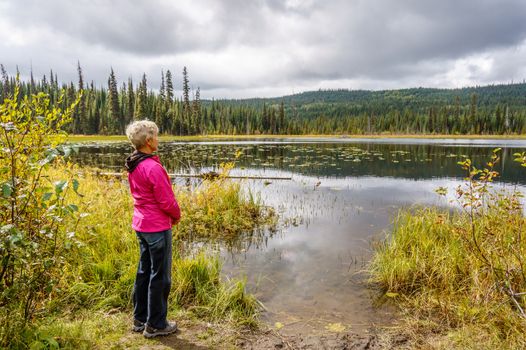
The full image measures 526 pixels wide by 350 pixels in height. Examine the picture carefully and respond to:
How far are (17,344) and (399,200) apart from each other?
13014mm

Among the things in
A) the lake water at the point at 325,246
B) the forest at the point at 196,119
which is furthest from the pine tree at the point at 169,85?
the lake water at the point at 325,246

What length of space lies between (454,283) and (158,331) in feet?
15.1

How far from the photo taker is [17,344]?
289cm

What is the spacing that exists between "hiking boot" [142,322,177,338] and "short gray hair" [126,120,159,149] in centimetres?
210

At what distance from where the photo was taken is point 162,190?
3.59m

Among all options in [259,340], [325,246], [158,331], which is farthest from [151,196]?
[325,246]

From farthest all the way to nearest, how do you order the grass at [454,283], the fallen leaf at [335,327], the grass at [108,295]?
the fallen leaf at [335,327], the grass at [454,283], the grass at [108,295]

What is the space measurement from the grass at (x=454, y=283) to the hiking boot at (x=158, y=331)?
114 inches

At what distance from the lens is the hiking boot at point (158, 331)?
373 centimetres

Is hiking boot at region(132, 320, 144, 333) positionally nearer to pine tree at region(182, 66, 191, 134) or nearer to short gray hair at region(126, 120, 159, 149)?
short gray hair at region(126, 120, 159, 149)

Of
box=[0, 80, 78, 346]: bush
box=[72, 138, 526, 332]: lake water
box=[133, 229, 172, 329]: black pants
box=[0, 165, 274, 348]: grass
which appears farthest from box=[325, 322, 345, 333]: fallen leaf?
box=[0, 80, 78, 346]: bush

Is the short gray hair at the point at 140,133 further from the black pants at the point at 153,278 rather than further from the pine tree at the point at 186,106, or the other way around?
the pine tree at the point at 186,106

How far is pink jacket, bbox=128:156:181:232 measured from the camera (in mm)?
3559

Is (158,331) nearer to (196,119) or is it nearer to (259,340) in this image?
(259,340)
